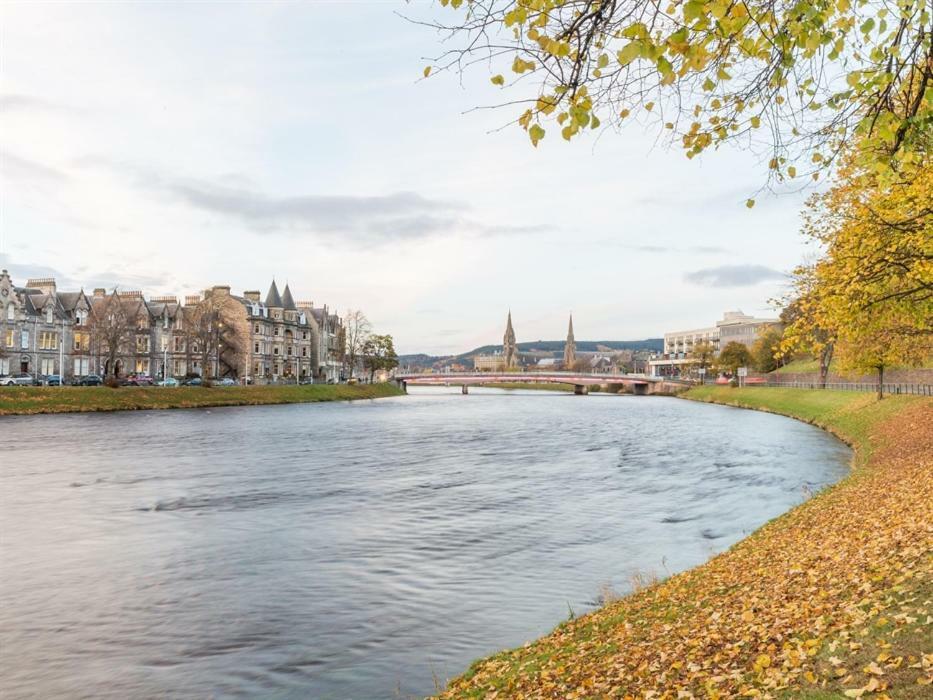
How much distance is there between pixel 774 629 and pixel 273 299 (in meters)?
147

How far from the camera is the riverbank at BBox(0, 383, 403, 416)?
67.2 metres

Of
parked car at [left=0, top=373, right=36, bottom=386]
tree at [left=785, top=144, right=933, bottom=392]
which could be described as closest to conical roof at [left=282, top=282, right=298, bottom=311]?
parked car at [left=0, top=373, right=36, bottom=386]

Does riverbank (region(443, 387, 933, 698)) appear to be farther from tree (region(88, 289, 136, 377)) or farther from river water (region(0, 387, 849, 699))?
tree (region(88, 289, 136, 377))

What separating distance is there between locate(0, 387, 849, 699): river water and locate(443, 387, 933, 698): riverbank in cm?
277

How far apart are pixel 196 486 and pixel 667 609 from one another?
84.0 ft

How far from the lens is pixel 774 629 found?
851 cm

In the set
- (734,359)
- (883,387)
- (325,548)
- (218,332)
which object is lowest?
(325,548)

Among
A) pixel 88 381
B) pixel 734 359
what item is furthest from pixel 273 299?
pixel 734 359

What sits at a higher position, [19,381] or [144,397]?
[19,381]

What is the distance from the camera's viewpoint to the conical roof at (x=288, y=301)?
14938 centimetres

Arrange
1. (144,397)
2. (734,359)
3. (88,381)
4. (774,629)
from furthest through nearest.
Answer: (734,359) → (88,381) → (144,397) → (774,629)

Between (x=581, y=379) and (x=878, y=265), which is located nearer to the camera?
(x=878, y=265)

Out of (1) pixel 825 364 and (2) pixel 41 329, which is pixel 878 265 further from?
(2) pixel 41 329

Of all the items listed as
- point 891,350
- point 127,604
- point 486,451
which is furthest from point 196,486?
point 891,350
